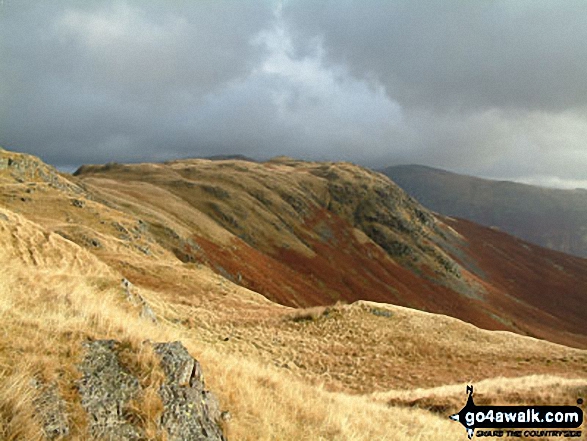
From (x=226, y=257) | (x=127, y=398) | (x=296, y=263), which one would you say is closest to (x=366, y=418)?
(x=127, y=398)

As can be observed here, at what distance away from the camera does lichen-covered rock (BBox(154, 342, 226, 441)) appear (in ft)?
17.6

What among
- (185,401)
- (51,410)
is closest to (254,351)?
(185,401)

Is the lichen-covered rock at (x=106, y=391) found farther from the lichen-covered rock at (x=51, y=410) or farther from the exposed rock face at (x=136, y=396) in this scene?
the lichen-covered rock at (x=51, y=410)

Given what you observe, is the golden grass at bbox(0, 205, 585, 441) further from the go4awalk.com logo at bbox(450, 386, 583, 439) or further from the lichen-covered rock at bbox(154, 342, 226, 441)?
the go4awalk.com logo at bbox(450, 386, 583, 439)

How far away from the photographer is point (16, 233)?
22.0m

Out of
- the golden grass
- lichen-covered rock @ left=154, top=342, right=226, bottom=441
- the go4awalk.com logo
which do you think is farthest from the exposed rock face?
the go4awalk.com logo

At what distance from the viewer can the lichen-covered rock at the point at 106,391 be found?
16.0 ft

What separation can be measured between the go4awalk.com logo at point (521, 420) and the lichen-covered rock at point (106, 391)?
916 centimetres

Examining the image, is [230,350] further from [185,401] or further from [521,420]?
[185,401]

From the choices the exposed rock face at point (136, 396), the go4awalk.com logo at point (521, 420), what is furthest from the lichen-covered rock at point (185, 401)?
the go4awalk.com logo at point (521, 420)

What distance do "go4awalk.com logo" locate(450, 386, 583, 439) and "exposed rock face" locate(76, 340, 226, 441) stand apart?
8021mm

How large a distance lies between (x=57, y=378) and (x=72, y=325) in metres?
1.77

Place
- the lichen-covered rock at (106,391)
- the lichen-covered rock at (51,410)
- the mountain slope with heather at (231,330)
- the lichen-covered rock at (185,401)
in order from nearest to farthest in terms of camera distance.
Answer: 1. the lichen-covered rock at (51,410)
2. the lichen-covered rock at (106,391)
3. the lichen-covered rock at (185,401)
4. the mountain slope with heather at (231,330)

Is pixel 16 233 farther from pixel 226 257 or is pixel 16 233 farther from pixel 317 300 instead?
pixel 317 300
